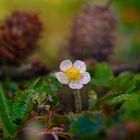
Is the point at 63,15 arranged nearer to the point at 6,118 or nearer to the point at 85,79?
the point at 85,79

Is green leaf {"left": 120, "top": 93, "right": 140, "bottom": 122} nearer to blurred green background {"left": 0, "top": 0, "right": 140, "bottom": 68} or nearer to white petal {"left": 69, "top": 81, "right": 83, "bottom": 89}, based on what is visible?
white petal {"left": 69, "top": 81, "right": 83, "bottom": 89}

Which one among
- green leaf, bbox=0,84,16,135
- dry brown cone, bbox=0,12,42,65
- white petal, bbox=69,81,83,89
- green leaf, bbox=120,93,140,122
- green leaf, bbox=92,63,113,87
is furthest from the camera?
dry brown cone, bbox=0,12,42,65

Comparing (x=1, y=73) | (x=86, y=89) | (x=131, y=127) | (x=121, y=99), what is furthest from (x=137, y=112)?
(x=1, y=73)

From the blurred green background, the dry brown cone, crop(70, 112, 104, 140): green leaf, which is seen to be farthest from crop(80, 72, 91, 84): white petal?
the blurred green background

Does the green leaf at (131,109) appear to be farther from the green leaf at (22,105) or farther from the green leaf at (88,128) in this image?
the green leaf at (22,105)

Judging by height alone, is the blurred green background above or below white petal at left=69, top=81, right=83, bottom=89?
above

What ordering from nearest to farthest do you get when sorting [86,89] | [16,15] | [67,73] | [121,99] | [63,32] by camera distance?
1. [121,99]
2. [67,73]
3. [86,89]
4. [16,15]
5. [63,32]

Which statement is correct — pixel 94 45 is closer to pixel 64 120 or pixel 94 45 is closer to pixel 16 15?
pixel 16 15

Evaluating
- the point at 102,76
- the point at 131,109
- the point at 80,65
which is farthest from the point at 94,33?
the point at 131,109
